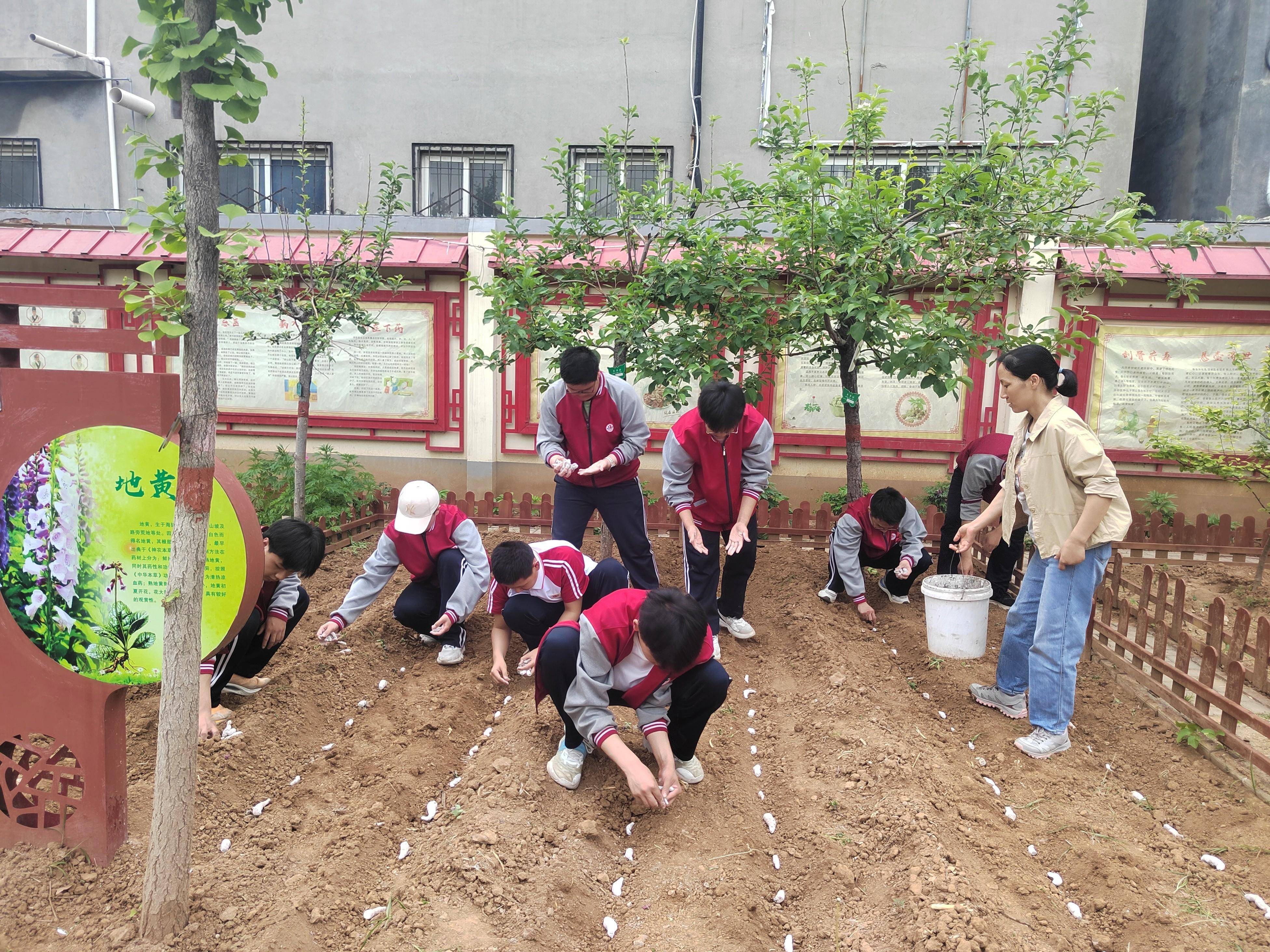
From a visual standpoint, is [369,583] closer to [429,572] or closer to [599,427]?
[429,572]

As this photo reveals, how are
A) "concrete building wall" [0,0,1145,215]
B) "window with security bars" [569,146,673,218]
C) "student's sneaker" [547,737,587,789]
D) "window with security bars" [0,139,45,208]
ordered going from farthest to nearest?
"window with security bars" [0,139,45,208] < "window with security bars" [569,146,673,218] < "concrete building wall" [0,0,1145,215] < "student's sneaker" [547,737,587,789]

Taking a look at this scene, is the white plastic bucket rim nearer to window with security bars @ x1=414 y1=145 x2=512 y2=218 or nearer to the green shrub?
the green shrub

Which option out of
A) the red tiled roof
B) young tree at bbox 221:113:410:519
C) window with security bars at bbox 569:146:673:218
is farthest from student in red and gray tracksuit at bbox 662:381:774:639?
window with security bars at bbox 569:146:673:218

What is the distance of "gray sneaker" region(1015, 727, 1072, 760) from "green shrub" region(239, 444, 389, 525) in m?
5.00

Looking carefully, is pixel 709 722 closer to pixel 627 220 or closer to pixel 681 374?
pixel 681 374

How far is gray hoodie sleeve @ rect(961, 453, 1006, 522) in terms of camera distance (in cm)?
505

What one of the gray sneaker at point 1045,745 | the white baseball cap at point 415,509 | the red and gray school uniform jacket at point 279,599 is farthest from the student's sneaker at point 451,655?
the gray sneaker at point 1045,745

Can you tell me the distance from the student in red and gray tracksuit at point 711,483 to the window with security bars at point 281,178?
6847mm

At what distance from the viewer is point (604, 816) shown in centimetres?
295

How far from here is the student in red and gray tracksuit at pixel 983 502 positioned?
5.07 metres

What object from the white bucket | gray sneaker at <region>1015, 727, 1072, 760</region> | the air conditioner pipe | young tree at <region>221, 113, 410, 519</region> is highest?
the air conditioner pipe

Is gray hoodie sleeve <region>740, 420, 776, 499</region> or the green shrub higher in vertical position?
gray hoodie sleeve <region>740, 420, 776, 499</region>

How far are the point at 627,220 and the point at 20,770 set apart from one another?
3963mm

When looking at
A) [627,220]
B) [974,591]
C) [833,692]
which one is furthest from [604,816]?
[627,220]
